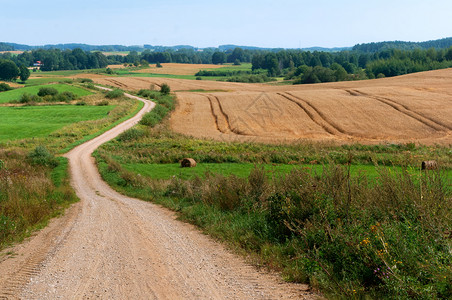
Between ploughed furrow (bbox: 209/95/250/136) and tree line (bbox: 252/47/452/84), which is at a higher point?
tree line (bbox: 252/47/452/84)

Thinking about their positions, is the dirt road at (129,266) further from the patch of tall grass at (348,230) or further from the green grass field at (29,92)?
the green grass field at (29,92)

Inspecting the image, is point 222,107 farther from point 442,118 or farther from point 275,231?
point 275,231

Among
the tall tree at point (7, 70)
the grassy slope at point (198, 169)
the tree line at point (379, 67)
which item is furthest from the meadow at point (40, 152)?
the tall tree at point (7, 70)

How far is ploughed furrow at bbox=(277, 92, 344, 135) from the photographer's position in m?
45.0

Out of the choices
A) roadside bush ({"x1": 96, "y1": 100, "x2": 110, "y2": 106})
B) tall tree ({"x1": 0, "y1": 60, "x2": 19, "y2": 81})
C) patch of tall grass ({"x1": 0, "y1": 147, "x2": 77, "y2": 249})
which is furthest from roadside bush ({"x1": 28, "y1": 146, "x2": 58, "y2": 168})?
tall tree ({"x1": 0, "y1": 60, "x2": 19, "y2": 81})

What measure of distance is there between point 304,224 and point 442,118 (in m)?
43.9

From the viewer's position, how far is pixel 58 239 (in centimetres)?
1037

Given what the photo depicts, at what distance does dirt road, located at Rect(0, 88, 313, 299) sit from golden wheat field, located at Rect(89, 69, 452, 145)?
29.7 meters

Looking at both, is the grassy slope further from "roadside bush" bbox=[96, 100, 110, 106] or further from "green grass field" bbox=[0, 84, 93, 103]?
"green grass field" bbox=[0, 84, 93, 103]

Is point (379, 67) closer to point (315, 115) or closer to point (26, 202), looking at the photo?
point (315, 115)

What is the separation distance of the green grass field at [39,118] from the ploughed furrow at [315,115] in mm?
29234

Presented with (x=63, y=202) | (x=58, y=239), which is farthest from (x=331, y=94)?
(x=58, y=239)

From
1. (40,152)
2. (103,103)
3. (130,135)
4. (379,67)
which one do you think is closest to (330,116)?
(130,135)

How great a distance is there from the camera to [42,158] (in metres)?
28.6
